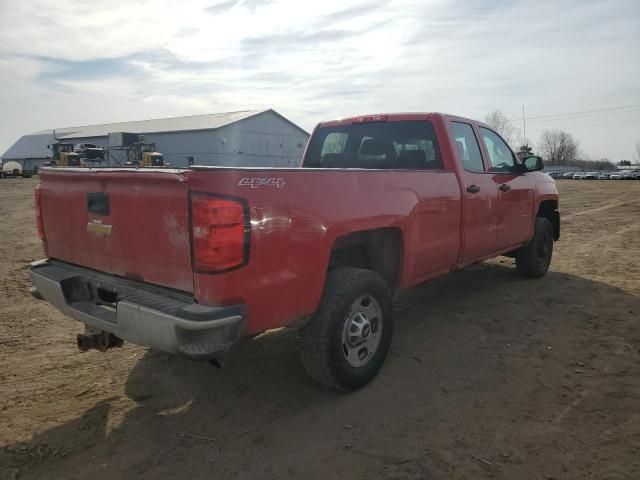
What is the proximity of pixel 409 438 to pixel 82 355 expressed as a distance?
2.87m

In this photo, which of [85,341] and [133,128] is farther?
[133,128]

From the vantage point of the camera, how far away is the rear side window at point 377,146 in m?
4.62

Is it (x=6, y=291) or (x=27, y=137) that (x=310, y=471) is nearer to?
(x=6, y=291)

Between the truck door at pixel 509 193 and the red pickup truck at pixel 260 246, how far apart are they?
2.01 feet

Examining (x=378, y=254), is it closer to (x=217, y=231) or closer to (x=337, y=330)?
(x=337, y=330)

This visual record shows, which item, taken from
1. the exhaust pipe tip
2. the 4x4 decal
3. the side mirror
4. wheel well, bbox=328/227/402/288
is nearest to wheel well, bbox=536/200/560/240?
the side mirror

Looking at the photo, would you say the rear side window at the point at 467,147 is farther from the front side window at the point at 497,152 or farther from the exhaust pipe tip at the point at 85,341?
the exhaust pipe tip at the point at 85,341

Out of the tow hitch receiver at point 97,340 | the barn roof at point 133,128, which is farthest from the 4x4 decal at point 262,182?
the barn roof at point 133,128

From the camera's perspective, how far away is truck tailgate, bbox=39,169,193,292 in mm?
2617

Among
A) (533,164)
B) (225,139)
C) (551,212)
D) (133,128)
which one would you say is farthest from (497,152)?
(133,128)

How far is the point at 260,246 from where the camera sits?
263 centimetres

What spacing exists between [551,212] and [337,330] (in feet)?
16.4

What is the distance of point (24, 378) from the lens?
3695mm

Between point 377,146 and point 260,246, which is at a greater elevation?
point 377,146
